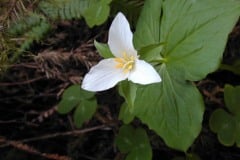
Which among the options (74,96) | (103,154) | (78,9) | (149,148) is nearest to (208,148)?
(149,148)

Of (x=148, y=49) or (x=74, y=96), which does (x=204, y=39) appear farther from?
(x=74, y=96)

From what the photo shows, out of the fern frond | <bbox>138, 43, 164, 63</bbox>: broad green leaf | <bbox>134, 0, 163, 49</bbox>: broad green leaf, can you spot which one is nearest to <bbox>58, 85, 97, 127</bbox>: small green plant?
the fern frond

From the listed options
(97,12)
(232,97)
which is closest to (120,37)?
(97,12)

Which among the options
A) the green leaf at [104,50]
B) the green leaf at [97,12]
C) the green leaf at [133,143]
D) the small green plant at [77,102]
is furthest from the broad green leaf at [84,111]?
the green leaf at [104,50]

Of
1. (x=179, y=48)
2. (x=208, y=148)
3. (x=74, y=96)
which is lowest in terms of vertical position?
(x=208, y=148)

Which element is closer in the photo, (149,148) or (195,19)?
(195,19)
